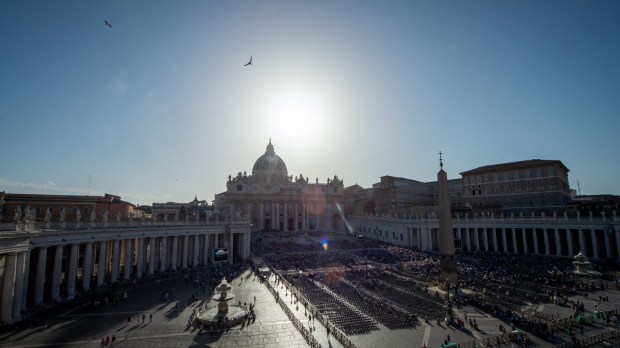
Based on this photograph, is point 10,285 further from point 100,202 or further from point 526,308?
point 526,308

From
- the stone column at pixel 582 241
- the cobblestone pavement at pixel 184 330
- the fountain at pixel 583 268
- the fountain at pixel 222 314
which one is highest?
the stone column at pixel 582 241

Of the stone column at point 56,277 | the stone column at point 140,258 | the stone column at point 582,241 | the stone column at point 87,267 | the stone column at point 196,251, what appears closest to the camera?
the stone column at point 56,277

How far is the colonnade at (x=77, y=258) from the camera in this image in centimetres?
2123

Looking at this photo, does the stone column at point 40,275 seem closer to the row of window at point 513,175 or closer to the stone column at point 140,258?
the stone column at point 140,258

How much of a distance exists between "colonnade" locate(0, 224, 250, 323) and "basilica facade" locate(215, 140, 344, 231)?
37173 millimetres

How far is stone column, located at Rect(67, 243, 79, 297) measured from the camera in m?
28.1

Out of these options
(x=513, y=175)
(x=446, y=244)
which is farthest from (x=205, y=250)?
(x=513, y=175)

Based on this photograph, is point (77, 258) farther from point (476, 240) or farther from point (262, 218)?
point (262, 218)

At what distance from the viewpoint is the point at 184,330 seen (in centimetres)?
2103

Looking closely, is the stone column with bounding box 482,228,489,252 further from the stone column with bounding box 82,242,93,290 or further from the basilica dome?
the basilica dome

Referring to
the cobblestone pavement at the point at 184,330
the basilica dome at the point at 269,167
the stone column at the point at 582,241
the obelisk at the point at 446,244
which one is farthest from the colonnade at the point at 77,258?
the basilica dome at the point at 269,167

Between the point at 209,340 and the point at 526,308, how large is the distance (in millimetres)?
21941

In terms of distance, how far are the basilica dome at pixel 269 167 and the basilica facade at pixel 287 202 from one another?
4566 mm

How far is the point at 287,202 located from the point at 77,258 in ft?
208
